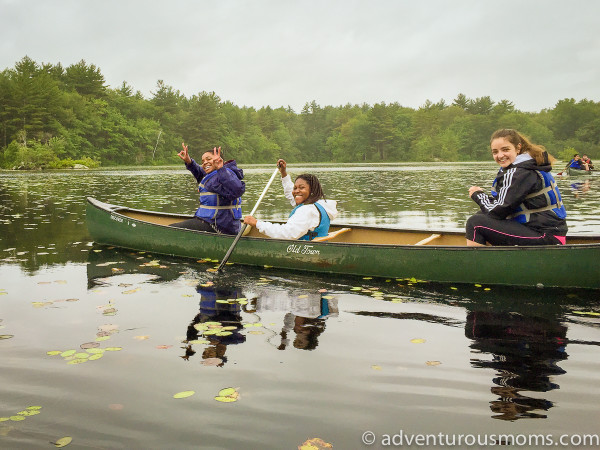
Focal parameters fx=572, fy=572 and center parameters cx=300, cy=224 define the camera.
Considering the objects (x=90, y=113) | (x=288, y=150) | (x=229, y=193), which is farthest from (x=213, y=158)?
(x=288, y=150)

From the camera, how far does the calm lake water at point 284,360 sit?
3176 mm

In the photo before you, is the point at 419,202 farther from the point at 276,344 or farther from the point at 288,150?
the point at 288,150

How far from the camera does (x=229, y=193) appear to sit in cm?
807

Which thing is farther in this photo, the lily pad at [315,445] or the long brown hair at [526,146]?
the long brown hair at [526,146]

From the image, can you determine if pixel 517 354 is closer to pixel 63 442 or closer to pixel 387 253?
pixel 387 253

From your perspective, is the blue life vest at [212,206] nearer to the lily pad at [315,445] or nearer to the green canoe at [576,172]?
the lily pad at [315,445]

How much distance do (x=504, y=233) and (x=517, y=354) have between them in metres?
2.06

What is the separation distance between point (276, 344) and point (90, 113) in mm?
74523

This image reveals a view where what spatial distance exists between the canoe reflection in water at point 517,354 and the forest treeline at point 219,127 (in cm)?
5388

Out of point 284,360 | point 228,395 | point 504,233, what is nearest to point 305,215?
point 504,233

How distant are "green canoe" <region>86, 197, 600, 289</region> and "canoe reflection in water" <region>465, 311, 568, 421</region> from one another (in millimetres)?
874

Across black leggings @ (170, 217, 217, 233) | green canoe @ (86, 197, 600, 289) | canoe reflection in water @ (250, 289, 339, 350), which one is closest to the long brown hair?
green canoe @ (86, 197, 600, 289)

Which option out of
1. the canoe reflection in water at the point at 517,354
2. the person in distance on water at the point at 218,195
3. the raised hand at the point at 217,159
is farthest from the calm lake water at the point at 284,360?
the raised hand at the point at 217,159

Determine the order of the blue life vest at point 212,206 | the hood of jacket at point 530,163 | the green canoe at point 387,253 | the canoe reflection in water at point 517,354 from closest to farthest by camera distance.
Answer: the canoe reflection in water at point 517,354
the hood of jacket at point 530,163
the green canoe at point 387,253
the blue life vest at point 212,206
